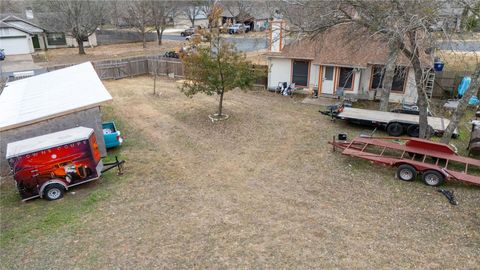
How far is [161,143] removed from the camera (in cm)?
1476

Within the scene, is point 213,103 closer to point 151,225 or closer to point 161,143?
point 161,143

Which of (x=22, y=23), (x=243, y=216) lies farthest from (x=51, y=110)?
(x=22, y=23)

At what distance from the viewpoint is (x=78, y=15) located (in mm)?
35656

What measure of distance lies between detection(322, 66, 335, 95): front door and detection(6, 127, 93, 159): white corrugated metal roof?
14485 millimetres

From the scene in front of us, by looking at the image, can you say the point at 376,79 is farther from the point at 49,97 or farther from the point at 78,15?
the point at 78,15

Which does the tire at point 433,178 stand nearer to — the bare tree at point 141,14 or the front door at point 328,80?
the front door at point 328,80

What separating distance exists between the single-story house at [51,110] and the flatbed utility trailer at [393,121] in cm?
1061

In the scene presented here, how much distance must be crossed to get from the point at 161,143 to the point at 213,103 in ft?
20.3

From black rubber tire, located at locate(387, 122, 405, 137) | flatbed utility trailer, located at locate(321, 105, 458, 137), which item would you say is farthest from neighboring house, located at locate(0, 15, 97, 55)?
black rubber tire, located at locate(387, 122, 405, 137)

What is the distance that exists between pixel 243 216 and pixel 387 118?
9.55 metres

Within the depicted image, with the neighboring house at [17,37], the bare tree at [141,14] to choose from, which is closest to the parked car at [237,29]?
the bare tree at [141,14]

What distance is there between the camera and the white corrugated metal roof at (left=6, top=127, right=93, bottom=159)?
10212 mm

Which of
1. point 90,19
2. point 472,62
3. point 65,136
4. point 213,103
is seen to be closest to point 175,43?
point 90,19

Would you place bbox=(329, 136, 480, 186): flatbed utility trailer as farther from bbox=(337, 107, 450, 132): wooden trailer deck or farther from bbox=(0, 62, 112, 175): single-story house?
bbox=(0, 62, 112, 175): single-story house
